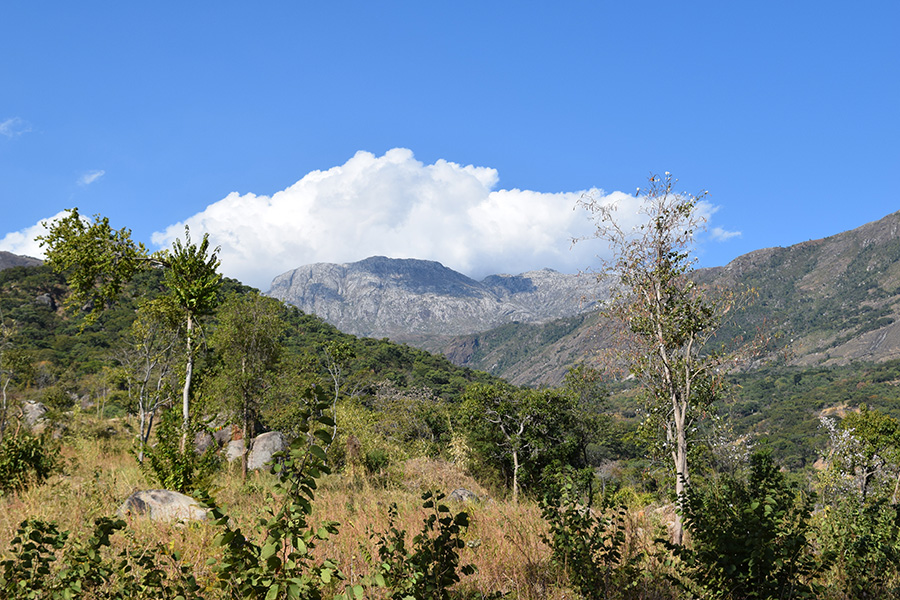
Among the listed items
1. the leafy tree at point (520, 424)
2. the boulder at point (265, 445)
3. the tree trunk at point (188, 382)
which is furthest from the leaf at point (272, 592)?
the leafy tree at point (520, 424)

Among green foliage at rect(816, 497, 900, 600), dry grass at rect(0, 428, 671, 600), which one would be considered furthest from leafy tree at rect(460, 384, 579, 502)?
green foliage at rect(816, 497, 900, 600)

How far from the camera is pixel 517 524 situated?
20.4 ft

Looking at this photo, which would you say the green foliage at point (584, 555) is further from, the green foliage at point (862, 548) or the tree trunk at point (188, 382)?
the tree trunk at point (188, 382)

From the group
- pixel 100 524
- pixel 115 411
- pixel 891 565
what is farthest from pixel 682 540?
pixel 115 411

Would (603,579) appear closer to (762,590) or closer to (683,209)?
Result: (762,590)

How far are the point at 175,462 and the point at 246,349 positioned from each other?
10.8m

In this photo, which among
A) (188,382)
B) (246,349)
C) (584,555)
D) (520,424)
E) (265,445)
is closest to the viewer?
(584,555)

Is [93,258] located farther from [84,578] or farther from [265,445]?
[265,445]

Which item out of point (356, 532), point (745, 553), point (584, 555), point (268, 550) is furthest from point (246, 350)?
point (745, 553)

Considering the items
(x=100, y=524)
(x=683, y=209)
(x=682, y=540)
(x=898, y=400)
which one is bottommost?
(x=898, y=400)

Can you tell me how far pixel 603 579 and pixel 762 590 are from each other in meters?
1.21

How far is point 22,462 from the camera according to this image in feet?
33.3

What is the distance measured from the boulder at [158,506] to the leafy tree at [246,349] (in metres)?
10.7

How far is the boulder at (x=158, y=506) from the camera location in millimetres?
7172
